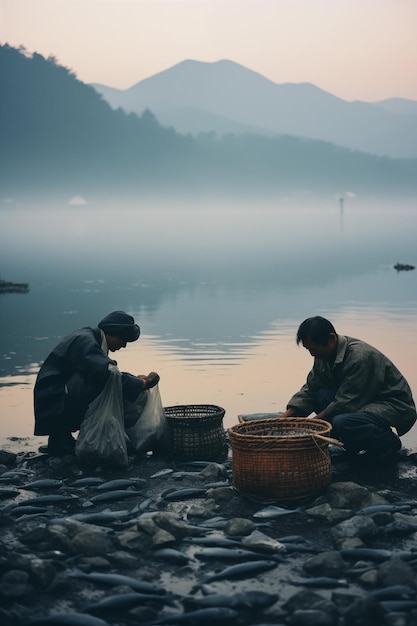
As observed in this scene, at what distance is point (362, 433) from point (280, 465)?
108 centimetres

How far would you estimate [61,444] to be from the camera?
9023 millimetres

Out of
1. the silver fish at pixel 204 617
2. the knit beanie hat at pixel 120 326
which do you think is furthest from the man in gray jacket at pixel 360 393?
the silver fish at pixel 204 617

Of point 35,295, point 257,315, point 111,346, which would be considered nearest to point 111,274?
point 35,295

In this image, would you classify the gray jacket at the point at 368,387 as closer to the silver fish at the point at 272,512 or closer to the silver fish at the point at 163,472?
the silver fish at the point at 272,512

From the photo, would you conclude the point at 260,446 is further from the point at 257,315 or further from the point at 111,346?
the point at 257,315

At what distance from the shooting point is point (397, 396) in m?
8.32

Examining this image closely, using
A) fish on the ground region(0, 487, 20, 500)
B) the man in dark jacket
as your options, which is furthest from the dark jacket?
fish on the ground region(0, 487, 20, 500)

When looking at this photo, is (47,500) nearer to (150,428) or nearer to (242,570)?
(150,428)

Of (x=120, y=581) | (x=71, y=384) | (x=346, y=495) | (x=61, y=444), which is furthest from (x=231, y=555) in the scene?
(x=61, y=444)

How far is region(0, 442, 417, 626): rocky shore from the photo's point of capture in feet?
17.8

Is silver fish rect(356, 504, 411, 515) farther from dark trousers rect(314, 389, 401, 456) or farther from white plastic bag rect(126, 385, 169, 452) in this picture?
white plastic bag rect(126, 385, 169, 452)

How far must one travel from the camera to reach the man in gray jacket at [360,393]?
26.5ft

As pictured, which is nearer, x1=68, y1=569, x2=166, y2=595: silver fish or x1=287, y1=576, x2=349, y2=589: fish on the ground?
x1=68, y1=569, x2=166, y2=595: silver fish

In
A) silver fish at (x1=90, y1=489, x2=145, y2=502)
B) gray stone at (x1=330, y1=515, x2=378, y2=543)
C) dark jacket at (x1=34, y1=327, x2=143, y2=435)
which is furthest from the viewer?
dark jacket at (x1=34, y1=327, x2=143, y2=435)
